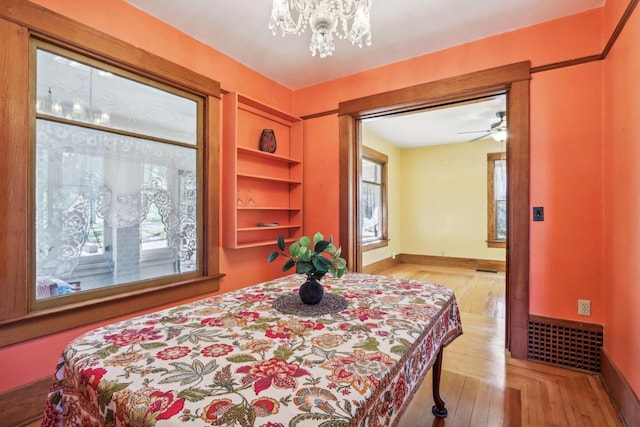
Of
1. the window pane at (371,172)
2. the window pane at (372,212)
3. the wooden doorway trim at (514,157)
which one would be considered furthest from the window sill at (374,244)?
the wooden doorway trim at (514,157)

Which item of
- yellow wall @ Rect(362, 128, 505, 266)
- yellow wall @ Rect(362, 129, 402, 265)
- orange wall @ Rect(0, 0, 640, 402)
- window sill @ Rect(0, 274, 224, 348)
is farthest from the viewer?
yellow wall @ Rect(362, 128, 505, 266)

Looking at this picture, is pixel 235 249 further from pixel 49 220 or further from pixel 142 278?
pixel 49 220

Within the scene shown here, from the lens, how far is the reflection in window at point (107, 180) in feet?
5.86

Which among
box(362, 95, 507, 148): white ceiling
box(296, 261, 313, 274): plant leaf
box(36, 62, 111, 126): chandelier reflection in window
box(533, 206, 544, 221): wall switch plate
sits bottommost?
box(296, 261, 313, 274): plant leaf

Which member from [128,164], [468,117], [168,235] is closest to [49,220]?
[128,164]

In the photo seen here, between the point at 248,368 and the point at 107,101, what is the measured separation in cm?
211

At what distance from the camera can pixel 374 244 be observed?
563cm

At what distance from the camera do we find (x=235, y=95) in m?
2.70

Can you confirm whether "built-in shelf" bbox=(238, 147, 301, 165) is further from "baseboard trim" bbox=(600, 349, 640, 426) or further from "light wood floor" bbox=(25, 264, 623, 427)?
"baseboard trim" bbox=(600, 349, 640, 426)

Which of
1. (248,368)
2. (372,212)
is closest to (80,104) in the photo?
(248,368)

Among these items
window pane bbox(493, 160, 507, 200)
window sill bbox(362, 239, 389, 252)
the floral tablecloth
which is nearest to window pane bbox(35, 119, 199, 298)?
the floral tablecloth

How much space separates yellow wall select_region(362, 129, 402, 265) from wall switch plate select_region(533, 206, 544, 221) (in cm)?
331

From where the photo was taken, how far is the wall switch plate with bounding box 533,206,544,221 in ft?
7.44

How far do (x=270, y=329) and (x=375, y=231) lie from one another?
16.7 ft
